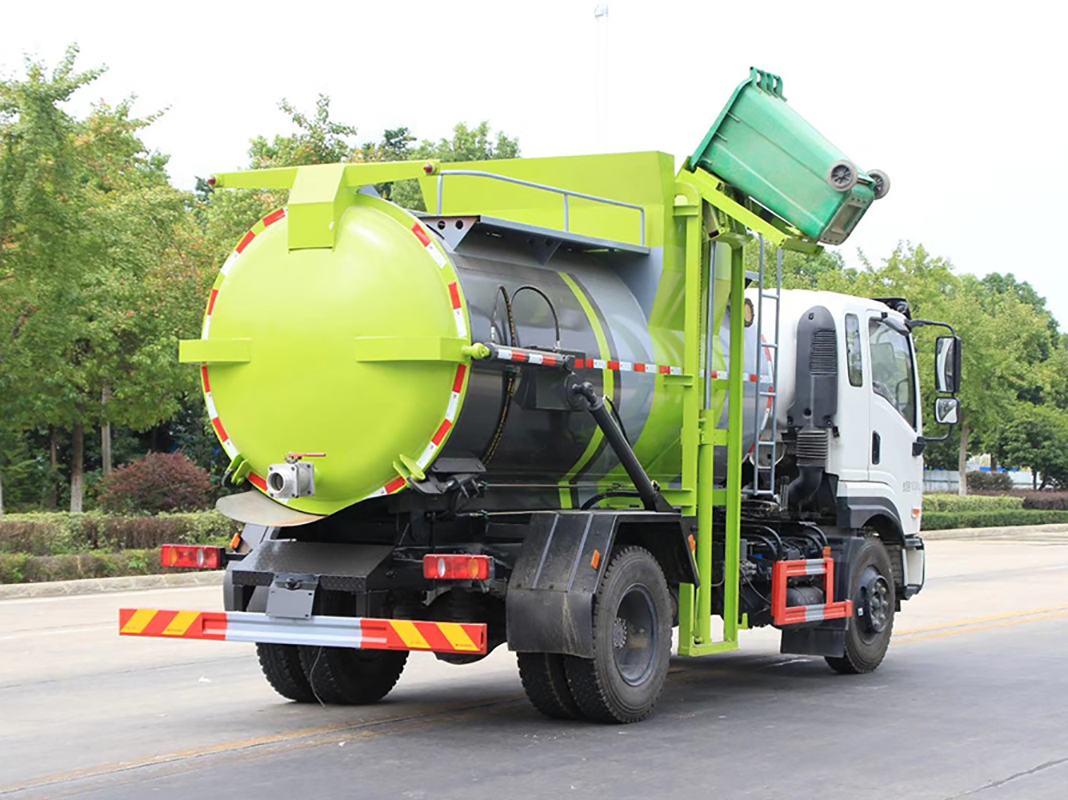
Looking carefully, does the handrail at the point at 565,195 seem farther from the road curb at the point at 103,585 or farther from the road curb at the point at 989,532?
the road curb at the point at 989,532

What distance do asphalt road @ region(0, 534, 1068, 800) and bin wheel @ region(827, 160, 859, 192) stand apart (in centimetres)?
345

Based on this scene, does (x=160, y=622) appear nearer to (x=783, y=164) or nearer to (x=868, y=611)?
(x=783, y=164)

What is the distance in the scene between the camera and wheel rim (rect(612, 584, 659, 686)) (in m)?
8.95

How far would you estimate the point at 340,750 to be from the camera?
8008mm

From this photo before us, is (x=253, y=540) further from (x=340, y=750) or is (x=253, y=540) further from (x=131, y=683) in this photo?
(x=131, y=683)

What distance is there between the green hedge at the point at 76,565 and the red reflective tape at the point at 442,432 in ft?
38.4

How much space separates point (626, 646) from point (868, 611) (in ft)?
11.4

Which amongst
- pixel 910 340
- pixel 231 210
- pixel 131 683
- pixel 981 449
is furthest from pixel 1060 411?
pixel 131 683

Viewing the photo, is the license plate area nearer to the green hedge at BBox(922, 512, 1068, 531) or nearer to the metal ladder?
the metal ladder

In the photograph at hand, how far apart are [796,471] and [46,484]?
25.5 m

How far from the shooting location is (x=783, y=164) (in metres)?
10.2

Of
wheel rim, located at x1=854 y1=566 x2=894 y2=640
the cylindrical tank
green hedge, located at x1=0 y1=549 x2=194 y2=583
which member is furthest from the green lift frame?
green hedge, located at x1=0 y1=549 x2=194 y2=583

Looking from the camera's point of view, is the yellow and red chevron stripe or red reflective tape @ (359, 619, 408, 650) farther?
the yellow and red chevron stripe

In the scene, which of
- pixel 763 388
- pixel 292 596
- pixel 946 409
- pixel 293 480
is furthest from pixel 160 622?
pixel 946 409
